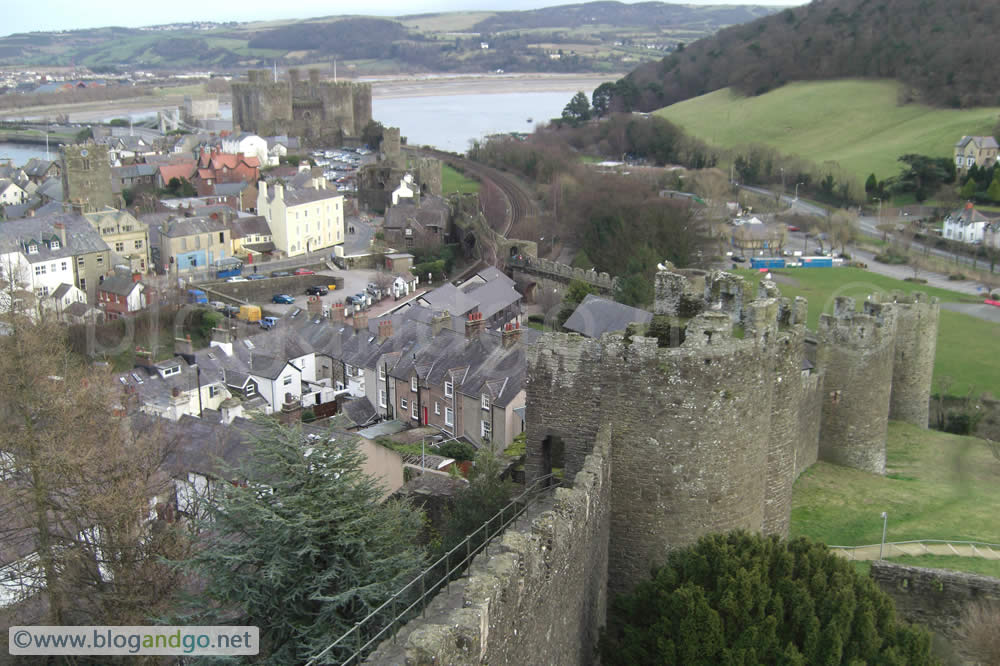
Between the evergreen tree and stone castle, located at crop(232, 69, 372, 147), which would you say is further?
stone castle, located at crop(232, 69, 372, 147)

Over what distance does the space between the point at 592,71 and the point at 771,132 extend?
114995 millimetres

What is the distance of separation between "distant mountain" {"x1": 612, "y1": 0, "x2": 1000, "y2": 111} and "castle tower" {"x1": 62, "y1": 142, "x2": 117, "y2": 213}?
6338 centimetres

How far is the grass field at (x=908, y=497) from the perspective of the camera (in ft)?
44.3

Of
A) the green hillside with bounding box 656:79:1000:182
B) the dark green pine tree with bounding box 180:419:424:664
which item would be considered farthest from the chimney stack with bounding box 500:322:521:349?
the green hillside with bounding box 656:79:1000:182

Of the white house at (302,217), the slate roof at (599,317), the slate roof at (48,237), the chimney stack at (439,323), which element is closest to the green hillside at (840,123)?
the white house at (302,217)

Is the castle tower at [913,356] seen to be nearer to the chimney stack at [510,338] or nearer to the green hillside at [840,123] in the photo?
the chimney stack at [510,338]

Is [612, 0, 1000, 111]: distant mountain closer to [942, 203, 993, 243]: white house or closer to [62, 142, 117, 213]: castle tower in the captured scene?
[942, 203, 993, 243]: white house

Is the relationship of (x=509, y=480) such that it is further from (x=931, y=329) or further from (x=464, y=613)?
(x=931, y=329)

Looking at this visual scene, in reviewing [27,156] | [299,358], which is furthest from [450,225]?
[27,156]

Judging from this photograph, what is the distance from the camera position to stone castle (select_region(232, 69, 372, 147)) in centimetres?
8544

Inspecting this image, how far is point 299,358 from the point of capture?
2961 centimetres

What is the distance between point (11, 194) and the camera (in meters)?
60.1

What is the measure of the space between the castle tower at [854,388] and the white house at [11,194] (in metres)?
55.8

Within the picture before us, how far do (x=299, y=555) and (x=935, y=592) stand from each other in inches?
300
